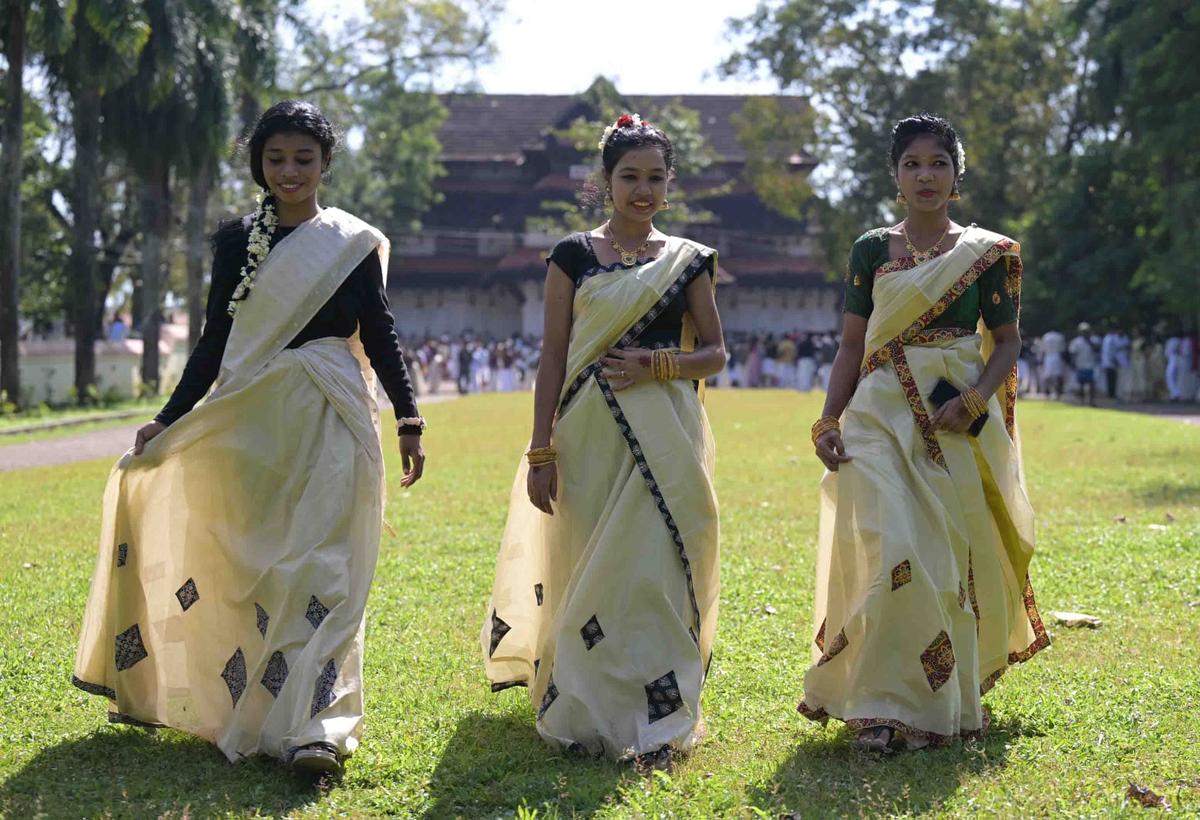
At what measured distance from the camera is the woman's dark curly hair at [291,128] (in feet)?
15.3

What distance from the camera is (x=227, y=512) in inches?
184

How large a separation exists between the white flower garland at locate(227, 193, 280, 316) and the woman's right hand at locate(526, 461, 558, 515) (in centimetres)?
105

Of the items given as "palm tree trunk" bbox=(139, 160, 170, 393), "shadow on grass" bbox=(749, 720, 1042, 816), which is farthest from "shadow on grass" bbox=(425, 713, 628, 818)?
"palm tree trunk" bbox=(139, 160, 170, 393)

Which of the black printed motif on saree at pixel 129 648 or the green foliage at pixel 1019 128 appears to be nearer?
the black printed motif on saree at pixel 129 648

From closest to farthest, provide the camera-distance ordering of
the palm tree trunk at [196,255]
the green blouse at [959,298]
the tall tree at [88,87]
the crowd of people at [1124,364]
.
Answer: the green blouse at [959,298] → the tall tree at [88,87] → the crowd of people at [1124,364] → the palm tree trunk at [196,255]

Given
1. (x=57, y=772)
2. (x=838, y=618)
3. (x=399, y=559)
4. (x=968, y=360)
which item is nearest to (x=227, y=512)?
(x=57, y=772)

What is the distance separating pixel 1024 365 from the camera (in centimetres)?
4309

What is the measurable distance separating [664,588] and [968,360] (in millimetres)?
1251

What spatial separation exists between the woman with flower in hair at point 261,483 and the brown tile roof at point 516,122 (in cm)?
5682

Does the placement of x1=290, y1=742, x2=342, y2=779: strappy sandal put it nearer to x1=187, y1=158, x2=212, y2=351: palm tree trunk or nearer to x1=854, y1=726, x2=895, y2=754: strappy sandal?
x1=854, y1=726, x2=895, y2=754: strappy sandal

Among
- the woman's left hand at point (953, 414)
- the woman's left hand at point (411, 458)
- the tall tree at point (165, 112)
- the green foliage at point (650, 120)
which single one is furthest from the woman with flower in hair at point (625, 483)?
the green foliage at point (650, 120)

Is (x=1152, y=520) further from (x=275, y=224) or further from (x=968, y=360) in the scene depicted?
(x=275, y=224)

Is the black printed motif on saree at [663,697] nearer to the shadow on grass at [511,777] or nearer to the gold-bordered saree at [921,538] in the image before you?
the shadow on grass at [511,777]

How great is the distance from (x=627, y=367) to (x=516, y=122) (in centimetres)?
6144
